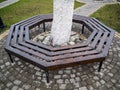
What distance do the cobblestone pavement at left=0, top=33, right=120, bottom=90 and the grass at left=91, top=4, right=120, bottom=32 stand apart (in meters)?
2.40

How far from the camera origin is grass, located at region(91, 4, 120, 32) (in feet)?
20.8

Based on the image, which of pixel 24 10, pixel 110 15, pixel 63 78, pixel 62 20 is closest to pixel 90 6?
pixel 110 15

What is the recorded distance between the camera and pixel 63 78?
3832mm

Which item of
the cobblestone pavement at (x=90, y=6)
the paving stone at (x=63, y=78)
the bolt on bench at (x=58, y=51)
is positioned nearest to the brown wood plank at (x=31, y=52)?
the bolt on bench at (x=58, y=51)

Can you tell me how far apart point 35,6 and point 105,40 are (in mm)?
5299

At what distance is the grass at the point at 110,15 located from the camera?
20.8 ft

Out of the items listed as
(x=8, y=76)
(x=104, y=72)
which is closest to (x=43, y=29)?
(x=8, y=76)

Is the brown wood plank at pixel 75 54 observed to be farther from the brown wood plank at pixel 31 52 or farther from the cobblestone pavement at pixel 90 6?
the cobblestone pavement at pixel 90 6

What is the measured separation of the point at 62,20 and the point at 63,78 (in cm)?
160

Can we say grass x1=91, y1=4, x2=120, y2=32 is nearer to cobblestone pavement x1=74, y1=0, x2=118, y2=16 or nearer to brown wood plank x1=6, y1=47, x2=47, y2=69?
cobblestone pavement x1=74, y1=0, x2=118, y2=16

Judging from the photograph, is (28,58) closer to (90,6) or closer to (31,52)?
(31,52)

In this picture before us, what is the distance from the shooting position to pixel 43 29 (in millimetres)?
5965

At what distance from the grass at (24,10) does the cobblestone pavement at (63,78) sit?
2.89 m

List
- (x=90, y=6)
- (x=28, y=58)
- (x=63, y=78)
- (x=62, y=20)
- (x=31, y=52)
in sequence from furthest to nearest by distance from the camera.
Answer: (x=90, y=6) < (x=62, y=20) < (x=63, y=78) < (x=31, y=52) < (x=28, y=58)
